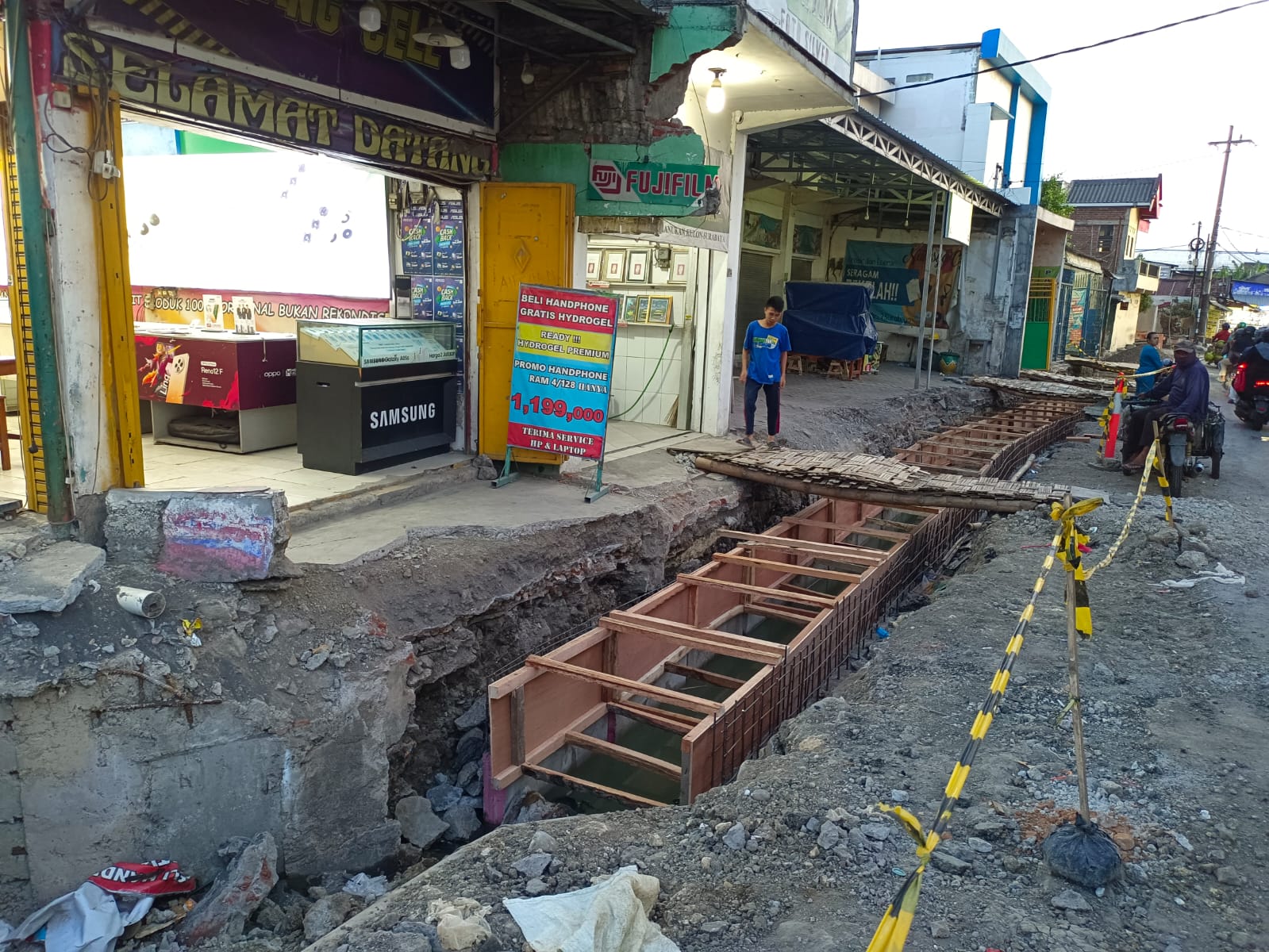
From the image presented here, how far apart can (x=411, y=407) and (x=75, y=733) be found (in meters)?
4.51

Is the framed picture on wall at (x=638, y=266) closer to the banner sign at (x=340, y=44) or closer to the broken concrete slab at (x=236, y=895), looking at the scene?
the banner sign at (x=340, y=44)

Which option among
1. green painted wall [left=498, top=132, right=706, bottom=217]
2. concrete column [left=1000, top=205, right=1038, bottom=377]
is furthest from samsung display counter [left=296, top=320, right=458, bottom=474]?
concrete column [left=1000, top=205, right=1038, bottom=377]

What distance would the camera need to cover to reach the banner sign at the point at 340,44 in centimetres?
571

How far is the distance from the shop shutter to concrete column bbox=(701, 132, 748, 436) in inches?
308

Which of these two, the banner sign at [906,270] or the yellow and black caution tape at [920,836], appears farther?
the banner sign at [906,270]

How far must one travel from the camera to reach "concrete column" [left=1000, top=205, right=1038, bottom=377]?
73.4ft

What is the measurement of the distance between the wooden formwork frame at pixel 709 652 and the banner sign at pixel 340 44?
4.66 metres

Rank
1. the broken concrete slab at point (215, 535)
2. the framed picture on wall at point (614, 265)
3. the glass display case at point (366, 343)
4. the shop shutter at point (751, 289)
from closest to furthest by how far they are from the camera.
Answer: the broken concrete slab at point (215, 535) < the glass display case at point (366, 343) < the framed picture on wall at point (614, 265) < the shop shutter at point (751, 289)

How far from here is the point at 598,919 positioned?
Answer: 3146mm

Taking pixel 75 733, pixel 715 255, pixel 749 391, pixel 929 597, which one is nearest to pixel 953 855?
pixel 75 733

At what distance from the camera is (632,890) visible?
3.35 meters

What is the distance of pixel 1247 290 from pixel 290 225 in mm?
63824

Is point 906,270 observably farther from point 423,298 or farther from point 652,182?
point 423,298

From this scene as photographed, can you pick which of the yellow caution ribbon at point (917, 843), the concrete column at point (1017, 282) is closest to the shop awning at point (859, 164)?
the concrete column at point (1017, 282)
